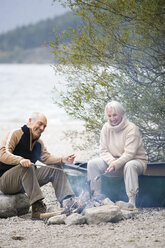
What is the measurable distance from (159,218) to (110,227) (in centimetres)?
73

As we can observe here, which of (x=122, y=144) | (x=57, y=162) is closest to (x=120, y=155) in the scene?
(x=122, y=144)

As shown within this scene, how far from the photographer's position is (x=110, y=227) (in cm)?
470

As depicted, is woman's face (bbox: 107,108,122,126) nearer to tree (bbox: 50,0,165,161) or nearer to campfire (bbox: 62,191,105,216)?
campfire (bbox: 62,191,105,216)

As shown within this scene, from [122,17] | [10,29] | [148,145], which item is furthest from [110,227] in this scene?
[10,29]

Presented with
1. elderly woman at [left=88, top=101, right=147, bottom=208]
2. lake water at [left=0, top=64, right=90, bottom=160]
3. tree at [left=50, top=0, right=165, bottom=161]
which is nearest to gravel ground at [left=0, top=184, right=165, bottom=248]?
elderly woman at [left=88, top=101, right=147, bottom=208]

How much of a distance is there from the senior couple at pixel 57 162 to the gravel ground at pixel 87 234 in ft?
1.21

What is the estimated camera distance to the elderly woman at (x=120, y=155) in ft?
17.5

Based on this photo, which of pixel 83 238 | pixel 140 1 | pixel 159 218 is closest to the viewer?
pixel 83 238

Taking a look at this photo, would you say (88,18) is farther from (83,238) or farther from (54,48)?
(83,238)

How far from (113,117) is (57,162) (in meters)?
0.94

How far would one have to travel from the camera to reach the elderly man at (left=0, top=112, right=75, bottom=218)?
5.20 m

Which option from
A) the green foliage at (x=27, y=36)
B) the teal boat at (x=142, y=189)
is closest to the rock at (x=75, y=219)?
the teal boat at (x=142, y=189)

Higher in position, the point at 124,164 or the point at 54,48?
the point at 54,48

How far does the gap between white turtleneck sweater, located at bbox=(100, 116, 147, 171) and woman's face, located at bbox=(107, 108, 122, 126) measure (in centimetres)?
5
